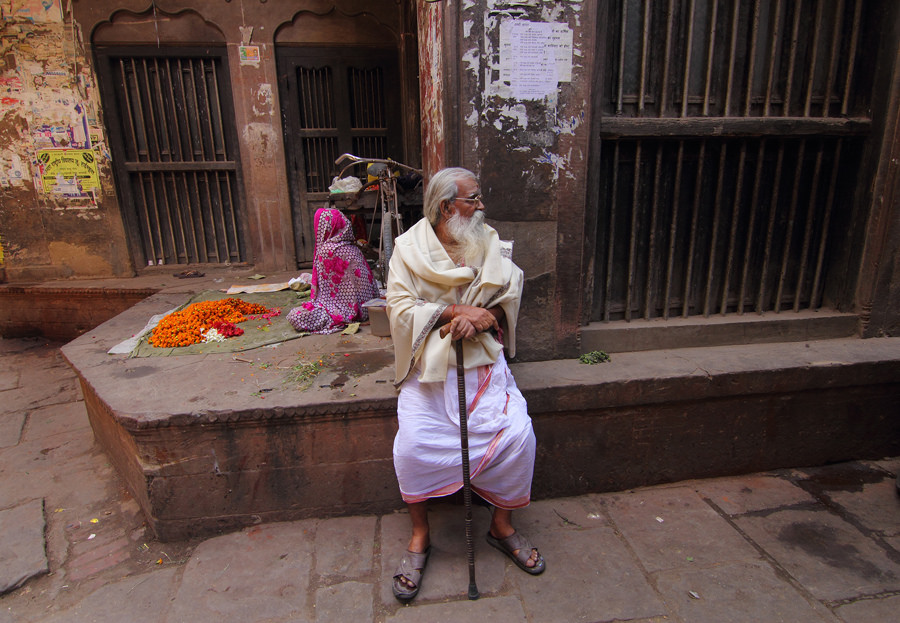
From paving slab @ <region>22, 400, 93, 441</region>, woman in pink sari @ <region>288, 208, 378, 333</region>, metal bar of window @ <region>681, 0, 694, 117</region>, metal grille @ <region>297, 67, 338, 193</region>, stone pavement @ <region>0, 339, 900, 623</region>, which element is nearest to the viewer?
stone pavement @ <region>0, 339, 900, 623</region>

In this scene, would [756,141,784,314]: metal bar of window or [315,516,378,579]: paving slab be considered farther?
[756,141,784,314]: metal bar of window

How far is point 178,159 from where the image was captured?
625cm

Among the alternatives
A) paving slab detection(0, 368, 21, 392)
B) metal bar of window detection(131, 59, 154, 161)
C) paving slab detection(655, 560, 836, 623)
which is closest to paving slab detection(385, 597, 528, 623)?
paving slab detection(655, 560, 836, 623)

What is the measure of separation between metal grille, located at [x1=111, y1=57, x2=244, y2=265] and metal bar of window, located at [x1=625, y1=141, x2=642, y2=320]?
4932mm

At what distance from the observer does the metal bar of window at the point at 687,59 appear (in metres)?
2.94

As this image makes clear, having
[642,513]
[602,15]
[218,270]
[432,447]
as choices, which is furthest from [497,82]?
[218,270]

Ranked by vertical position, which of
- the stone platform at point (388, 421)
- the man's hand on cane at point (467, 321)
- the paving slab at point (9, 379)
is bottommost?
the paving slab at point (9, 379)

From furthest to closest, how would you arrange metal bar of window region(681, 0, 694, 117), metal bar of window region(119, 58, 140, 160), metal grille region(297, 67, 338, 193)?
1. metal grille region(297, 67, 338, 193)
2. metal bar of window region(119, 58, 140, 160)
3. metal bar of window region(681, 0, 694, 117)

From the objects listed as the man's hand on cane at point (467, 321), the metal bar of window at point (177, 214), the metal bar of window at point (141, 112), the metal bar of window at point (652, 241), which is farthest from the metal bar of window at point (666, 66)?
the metal bar of window at point (141, 112)

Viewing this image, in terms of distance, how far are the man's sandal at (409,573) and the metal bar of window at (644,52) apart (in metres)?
2.70

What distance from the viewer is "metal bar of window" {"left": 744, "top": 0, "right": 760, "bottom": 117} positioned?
2982 mm

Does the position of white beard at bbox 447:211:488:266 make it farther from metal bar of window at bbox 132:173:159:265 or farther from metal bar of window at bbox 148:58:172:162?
metal bar of window at bbox 132:173:159:265

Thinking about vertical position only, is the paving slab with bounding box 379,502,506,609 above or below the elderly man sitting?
below

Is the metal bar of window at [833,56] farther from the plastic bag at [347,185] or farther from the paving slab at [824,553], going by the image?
the plastic bag at [347,185]
